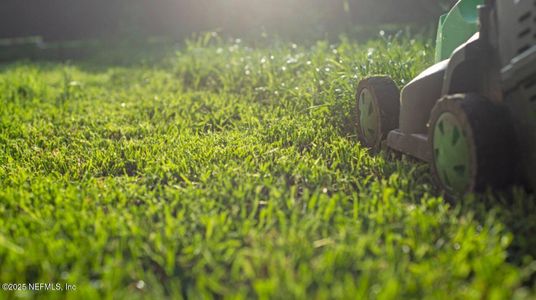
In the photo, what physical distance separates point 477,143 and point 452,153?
0.70ft

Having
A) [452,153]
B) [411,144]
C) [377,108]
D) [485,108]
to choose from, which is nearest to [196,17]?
[377,108]

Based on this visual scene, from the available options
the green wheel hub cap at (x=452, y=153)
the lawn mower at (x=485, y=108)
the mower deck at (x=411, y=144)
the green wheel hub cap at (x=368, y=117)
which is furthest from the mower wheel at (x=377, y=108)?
the green wheel hub cap at (x=452, y=153)

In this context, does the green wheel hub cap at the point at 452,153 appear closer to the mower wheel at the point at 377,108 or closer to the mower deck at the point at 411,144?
the mower deck at the point at 411,144

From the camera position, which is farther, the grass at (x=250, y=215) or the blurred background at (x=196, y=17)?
the blurred background at (x=196, y=17)

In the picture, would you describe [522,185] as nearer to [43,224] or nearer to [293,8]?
[43,224]

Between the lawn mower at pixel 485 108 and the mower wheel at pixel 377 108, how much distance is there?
0.98 feet

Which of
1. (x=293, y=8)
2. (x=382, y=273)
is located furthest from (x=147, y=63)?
(x=382, y=273)

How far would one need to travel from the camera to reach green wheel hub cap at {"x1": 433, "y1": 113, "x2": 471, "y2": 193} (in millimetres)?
2309

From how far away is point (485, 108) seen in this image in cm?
223

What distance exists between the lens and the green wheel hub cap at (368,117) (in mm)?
3240

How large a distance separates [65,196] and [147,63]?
7.42 metres

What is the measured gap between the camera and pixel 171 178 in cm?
288

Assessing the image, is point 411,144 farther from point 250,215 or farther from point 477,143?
point 250,215

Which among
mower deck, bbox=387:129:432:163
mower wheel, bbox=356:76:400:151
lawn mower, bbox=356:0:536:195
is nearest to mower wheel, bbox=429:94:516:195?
lawn mower, bbox=356:0:536:195
